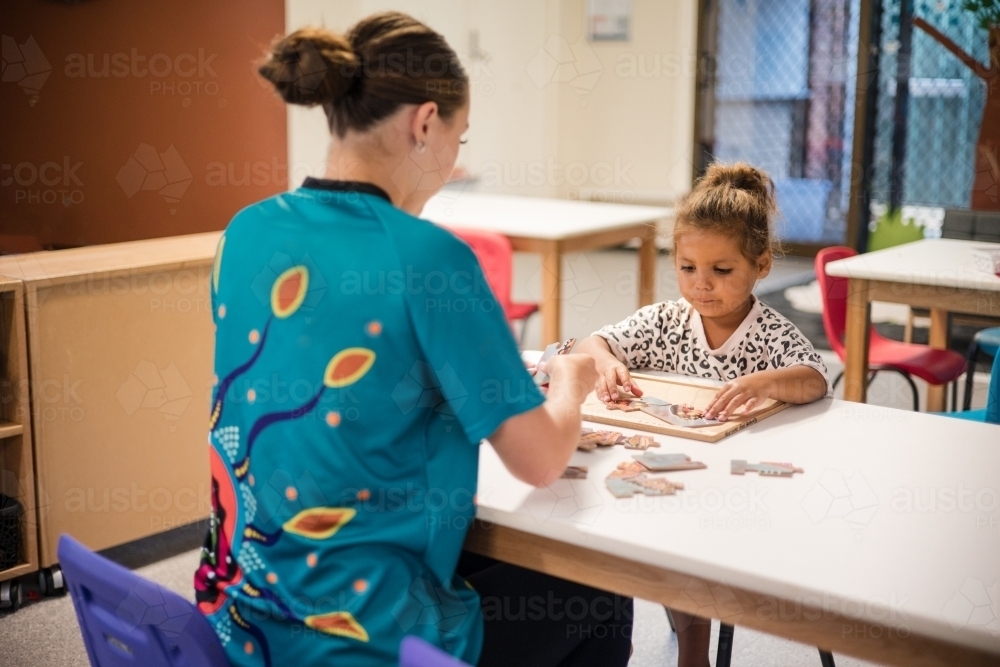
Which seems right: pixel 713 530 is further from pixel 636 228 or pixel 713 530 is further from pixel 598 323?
pixel 598 323

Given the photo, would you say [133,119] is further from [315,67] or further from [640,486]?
[640,486]

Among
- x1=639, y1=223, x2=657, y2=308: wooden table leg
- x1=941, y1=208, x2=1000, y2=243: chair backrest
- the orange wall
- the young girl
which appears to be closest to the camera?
the young girl

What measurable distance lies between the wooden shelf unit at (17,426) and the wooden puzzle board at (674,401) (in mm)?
1498

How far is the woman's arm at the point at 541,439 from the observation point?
1.16 meters

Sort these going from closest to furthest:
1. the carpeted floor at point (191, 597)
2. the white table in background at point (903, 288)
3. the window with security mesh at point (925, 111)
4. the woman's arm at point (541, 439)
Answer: the woman's arm at point (541, 439) < the carpeted floor at point (191, 597) < the white table in background at point (903, 288) < the window with security mesh at point (925, 111)

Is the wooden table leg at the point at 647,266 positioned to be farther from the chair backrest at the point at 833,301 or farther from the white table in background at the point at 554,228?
the chair backrest at the point at 833,301

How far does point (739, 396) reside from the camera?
1602 millimetres

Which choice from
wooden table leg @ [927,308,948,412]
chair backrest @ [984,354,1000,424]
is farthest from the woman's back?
wooden table leg @ [927,308,948,412]

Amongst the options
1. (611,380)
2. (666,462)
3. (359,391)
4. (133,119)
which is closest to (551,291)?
(133,119)

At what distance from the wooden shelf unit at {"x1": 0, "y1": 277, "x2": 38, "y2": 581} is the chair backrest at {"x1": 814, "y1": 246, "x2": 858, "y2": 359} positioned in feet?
7.60

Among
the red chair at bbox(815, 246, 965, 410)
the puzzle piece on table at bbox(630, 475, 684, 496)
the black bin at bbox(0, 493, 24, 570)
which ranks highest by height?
the puzzle piece on table at bbox(630, 475, 684, 496)

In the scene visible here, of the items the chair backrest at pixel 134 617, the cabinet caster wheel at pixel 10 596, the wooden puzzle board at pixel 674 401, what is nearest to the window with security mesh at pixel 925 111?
the wooden puzzle board at pixel 674 401

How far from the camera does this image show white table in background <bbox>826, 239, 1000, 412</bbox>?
2.84m

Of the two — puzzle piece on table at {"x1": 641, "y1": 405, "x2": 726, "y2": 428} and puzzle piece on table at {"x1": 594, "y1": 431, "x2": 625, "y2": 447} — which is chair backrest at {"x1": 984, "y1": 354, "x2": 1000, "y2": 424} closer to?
puzzle piece on table at {"x1": 641, "y1": 405, "x2": 726, "y2": 428}
